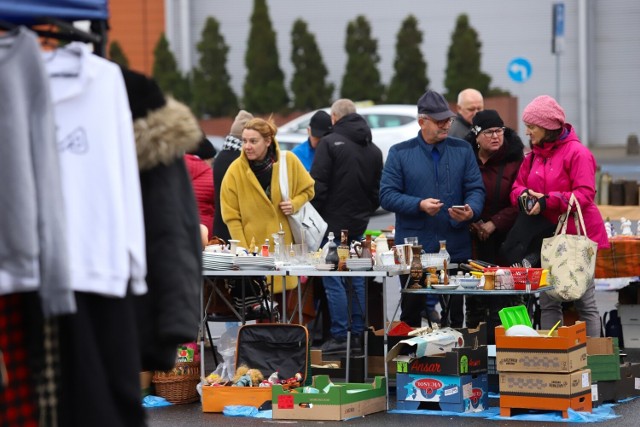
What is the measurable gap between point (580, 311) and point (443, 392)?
4.55ft

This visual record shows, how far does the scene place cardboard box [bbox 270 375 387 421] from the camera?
7984 millimetres

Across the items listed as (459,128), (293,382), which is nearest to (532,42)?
(459,128)

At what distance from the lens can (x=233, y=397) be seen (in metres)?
8.36

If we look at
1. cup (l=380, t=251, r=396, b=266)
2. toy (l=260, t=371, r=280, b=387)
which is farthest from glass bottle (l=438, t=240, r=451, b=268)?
toy (l=260, t=371, r=280, b=387)

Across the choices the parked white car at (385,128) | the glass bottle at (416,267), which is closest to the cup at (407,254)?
the glass bottle at (416,267)

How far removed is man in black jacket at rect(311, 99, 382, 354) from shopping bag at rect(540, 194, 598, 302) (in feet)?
7.94

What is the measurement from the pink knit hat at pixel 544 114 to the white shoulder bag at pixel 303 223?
1.92 m


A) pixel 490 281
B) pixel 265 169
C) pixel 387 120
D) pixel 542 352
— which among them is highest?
pixel 387 120

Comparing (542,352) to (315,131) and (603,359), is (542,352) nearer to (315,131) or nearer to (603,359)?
(603,359)

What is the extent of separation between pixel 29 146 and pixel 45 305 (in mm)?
421

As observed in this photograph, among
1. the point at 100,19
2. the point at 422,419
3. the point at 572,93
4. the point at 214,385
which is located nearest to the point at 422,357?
the point at 422,419

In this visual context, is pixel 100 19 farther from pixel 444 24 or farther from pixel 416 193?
pixel 444 24

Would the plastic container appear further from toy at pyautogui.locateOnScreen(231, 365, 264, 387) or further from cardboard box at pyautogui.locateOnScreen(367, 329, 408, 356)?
toy at pyautogui.locateOnScreen(231, 365, 264, 387)

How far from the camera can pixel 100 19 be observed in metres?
4.09
